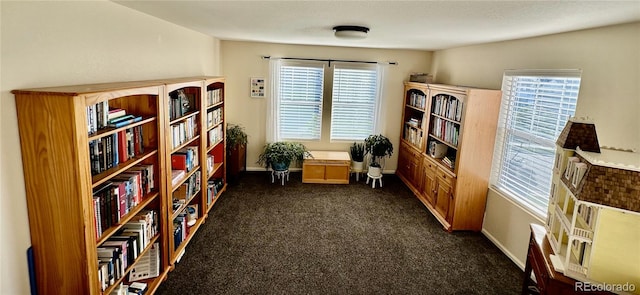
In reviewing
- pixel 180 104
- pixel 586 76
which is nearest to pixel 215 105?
pixel 180 104

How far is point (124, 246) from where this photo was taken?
7.55 feet

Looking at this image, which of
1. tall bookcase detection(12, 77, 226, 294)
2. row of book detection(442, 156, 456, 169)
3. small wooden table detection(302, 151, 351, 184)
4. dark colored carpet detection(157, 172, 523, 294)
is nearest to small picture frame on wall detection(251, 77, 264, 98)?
small wooden table detection(302, 151, 351, 184)

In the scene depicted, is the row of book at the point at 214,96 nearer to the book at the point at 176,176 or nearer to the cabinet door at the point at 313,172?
the book at the point at 176,176

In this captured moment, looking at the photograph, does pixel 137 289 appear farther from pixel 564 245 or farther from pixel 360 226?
pixel 564 245

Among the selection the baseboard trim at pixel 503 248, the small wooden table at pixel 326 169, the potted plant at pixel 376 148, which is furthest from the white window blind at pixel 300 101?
the baseboard trim at pixel 503 248

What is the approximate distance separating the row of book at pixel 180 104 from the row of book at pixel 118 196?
64 cm

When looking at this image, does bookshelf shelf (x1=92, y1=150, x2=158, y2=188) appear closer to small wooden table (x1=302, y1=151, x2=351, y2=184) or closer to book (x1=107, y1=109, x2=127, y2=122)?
book (x1=107, y1=109, x2=127, y2=122)

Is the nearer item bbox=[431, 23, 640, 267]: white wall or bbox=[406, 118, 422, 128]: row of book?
bbox=[431, 23, 640, 267]: white wall

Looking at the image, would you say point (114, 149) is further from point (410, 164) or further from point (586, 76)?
point (410, 164)

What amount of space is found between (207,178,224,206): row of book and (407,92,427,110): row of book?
3.16 m

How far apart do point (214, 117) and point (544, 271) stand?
374 cm

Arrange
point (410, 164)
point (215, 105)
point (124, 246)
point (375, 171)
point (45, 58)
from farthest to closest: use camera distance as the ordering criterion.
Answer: point (410, 164)
point (375, 171)
point (215, 105)
point (124, 246)
point (45, 58)

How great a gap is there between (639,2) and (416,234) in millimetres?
2806

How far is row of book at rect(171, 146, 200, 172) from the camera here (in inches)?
131
